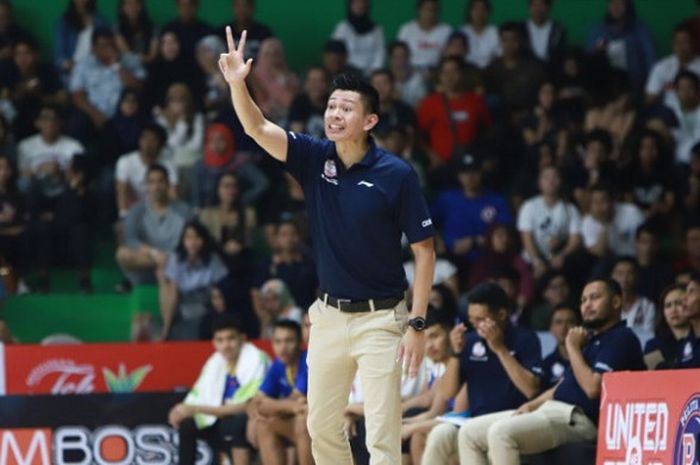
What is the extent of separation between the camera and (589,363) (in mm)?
11422

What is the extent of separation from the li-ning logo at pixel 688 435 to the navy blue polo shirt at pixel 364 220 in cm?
205

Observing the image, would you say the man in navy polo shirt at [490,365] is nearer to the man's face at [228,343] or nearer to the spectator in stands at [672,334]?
the spectator in stands at [672,334]

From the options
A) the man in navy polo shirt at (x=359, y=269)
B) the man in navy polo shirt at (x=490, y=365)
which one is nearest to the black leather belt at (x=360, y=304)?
the man in navy polo shirt at (x=359, y=269)

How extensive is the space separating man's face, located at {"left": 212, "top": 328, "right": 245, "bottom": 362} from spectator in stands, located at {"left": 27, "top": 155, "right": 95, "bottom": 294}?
3661 mm

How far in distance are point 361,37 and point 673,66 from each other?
3.62 meters

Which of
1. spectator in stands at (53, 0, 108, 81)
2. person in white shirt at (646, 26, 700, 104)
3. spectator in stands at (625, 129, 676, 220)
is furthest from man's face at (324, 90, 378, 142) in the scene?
spectator in stands at (53, 0, 108, 81)

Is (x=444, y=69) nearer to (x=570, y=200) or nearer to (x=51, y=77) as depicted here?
(x=570, y=200)

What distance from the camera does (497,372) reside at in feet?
40.1

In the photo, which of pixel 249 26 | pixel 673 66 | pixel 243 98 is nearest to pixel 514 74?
pixel 673 66

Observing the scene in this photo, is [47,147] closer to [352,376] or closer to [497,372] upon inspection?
[497,372]

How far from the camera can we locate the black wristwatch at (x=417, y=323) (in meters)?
8.82

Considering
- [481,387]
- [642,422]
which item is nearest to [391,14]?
[481,387]

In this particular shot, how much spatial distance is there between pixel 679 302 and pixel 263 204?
701cm

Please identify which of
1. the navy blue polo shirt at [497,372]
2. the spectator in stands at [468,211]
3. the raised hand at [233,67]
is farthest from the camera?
the spectator in stands at [468,211]
